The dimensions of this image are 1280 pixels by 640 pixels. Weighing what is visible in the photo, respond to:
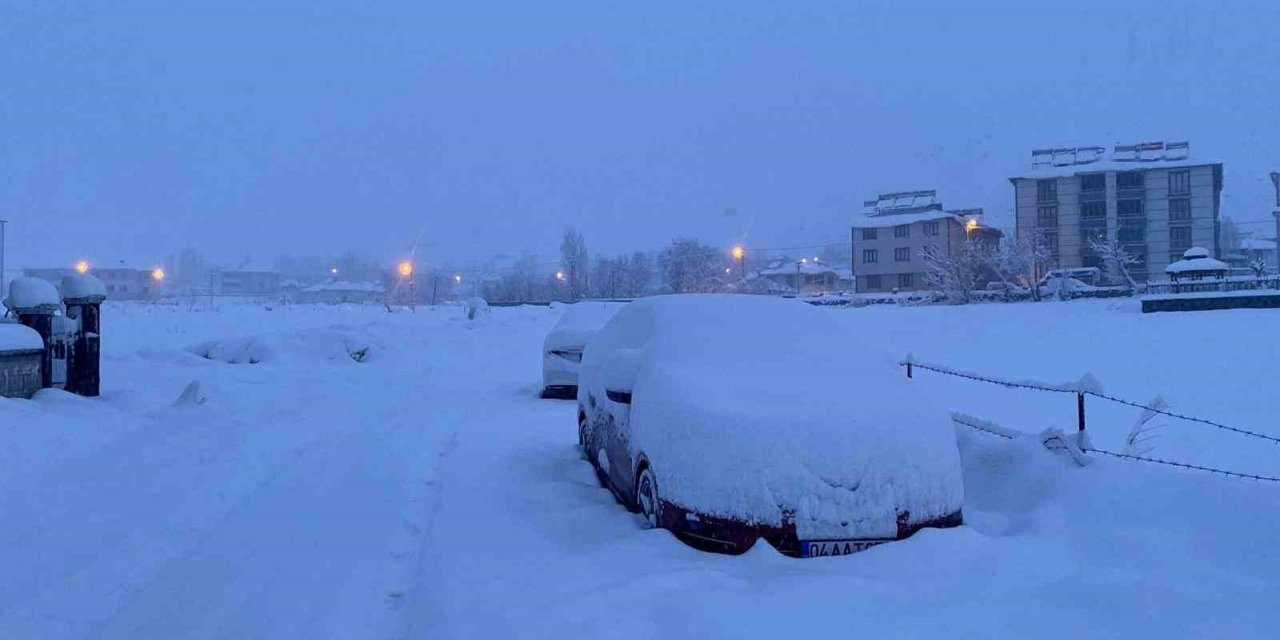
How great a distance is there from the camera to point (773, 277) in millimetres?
102875

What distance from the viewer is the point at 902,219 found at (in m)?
69.8

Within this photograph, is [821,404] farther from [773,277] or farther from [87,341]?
[773,277]

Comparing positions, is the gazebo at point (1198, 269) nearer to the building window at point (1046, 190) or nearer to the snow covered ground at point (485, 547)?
the building window at point (1046, 190)

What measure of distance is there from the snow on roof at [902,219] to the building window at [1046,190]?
6.25 meters

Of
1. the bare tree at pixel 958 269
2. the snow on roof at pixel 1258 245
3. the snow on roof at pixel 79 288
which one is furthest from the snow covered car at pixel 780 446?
the snow on roof at pixel 1258 245

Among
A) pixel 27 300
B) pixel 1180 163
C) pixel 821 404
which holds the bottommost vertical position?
pixel 821 404

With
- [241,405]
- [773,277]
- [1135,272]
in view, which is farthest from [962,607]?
[773,277]

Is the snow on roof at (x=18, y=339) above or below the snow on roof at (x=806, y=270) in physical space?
below

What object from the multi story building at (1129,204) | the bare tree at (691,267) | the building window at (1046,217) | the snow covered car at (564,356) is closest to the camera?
the snow covered car at (564,356)

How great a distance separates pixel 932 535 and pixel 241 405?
9371mm

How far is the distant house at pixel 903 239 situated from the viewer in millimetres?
68062

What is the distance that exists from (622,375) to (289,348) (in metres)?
15.1

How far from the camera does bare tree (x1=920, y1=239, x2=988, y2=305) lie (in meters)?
53.1

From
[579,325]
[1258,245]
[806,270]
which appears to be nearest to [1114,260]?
[806,270]
